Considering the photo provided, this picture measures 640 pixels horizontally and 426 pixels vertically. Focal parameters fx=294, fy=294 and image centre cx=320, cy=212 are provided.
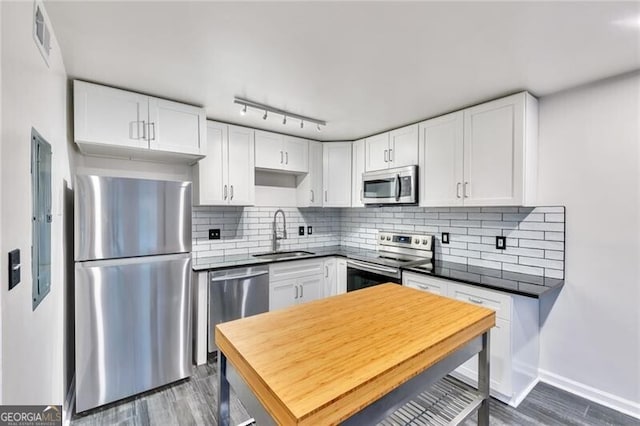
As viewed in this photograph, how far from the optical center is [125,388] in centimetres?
218

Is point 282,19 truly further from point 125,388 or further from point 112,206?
point 125,388

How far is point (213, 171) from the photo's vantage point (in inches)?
117

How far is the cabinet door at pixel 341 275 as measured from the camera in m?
3.46

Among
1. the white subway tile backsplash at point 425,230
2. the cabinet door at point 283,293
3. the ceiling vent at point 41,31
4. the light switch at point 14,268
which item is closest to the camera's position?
the light switch at point 14,268

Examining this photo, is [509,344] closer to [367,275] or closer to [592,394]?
[592,394]

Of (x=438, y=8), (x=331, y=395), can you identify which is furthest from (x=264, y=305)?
(x=438, y=8)

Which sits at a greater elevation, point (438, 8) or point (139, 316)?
point (438, 8)

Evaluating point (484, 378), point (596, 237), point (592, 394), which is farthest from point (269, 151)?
point (592, 394)

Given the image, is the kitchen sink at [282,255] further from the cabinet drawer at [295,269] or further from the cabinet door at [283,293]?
the cabinet door at [283,293]

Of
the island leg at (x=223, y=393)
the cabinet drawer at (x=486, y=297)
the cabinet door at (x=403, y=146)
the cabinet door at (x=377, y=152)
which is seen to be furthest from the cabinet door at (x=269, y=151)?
the island leg at (x=223, y=393)

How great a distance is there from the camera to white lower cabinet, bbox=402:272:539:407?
2119 mm

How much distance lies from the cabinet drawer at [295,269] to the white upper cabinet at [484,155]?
1440 mm

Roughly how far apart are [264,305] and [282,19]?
2501 millimetres
